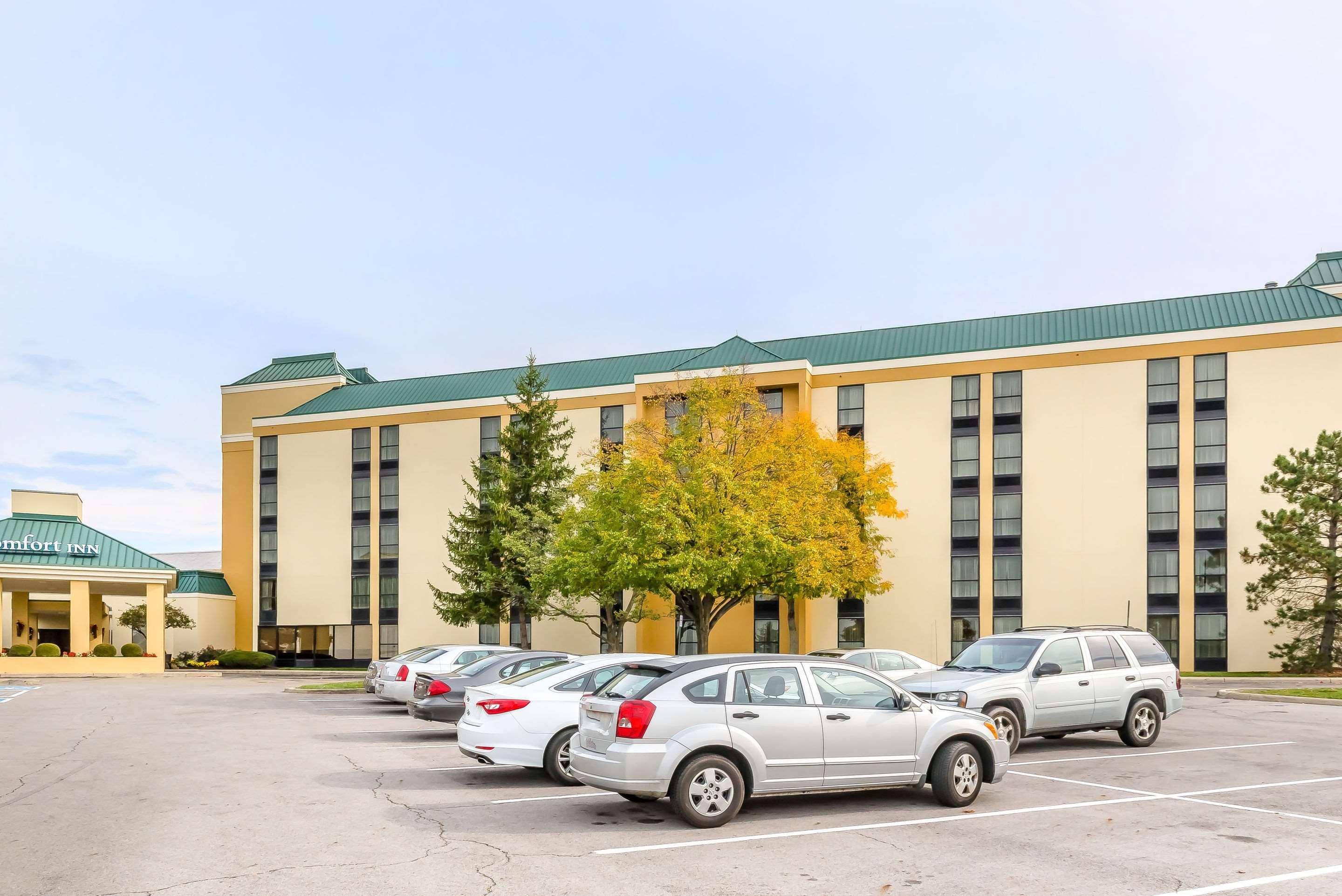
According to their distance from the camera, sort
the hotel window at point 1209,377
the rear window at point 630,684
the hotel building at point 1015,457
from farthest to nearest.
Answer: the hotel window at point 1209,377, the hotel building at point 1015,457, the rear window at point 630,684

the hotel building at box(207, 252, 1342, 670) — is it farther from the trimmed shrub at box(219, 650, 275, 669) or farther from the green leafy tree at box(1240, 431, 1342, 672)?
the trimmed shrub at box(219, 650, 275, 669)

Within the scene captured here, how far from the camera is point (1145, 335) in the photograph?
4494 centimetres

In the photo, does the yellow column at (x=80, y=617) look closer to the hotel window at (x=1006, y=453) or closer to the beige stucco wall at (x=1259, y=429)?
the hotel window at (x=1006, y=453)

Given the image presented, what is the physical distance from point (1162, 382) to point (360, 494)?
133 ft

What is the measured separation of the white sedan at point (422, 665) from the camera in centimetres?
2344

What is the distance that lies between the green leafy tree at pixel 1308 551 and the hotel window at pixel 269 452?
49.0 m

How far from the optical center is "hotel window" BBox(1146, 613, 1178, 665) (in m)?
43.2

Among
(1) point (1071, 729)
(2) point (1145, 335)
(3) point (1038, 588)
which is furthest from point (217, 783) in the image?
(2) point (1145, 335)

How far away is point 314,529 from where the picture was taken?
60.2m

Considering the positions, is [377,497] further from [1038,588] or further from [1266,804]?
[1266,804]

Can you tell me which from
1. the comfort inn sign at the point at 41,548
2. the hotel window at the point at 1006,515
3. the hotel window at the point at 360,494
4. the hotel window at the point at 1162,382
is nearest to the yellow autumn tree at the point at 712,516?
the hotel window at the point at 1006,515

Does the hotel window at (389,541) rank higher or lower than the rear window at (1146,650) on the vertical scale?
lower

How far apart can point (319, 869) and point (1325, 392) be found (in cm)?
4436

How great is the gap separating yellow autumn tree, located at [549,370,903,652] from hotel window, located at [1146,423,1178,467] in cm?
1402
